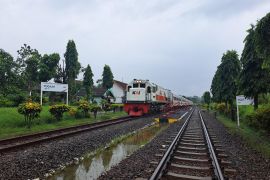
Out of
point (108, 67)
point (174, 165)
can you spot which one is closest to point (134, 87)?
point (174, 165)

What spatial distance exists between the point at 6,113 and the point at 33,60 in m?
25.1

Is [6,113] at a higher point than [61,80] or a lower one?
lower

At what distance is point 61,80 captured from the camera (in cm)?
4988

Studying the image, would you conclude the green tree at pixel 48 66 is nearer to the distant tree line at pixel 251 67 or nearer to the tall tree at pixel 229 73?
the distant tree line at pixel 251 67

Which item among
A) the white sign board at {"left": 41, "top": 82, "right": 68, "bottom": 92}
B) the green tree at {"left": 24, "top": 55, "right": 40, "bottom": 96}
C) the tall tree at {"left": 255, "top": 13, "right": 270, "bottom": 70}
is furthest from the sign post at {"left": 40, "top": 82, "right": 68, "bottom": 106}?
the tall tree at {"left": 255, "top": 13, "right": 270, "bottom": 70}

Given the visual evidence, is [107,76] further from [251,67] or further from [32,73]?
[251,67]

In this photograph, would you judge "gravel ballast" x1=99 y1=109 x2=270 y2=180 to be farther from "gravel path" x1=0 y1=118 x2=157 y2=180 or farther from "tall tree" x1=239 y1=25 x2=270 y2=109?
"tall tree" x1=239 y1=25 x2=270 y2=109

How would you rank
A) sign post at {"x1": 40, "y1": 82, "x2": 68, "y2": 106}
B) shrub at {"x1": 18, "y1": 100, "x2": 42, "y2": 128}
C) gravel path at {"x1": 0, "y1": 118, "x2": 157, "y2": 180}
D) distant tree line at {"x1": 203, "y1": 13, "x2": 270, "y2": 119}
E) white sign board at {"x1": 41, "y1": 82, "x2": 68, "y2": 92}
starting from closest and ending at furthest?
gravel path at {"x1": 0, "y1": 118, "x2": 157, "y2": 180}, distant tree line at {"x1": 203, "y1": 13, "x2": 270, "y2": 119}, shrub at {"x1": 18, "y1": 100, "x2": 42, "y2": 128}, sign post at {"x1": 40, "y1": 82, "x2": 68, "y2": 106}, white sign board at {"x1": 41, "y1": 82, "x2": 68, "y2": 92}

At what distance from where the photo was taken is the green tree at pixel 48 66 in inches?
1663

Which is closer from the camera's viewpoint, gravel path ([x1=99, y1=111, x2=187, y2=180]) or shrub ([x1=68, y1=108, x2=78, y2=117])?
gravel path ([x1=99, y1=111, x2=187, y2=180])

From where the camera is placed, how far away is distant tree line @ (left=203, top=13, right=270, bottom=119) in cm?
1085

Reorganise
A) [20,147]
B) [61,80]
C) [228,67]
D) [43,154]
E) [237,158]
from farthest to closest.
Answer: [61,80] < [228,67] < [20,147] < [43,154] < [237,158]

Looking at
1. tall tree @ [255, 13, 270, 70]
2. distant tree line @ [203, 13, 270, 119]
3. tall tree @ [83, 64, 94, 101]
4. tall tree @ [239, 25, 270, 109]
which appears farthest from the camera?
tall tree @ [83, 64, 94, 101]

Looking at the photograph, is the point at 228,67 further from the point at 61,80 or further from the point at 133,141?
the point at 61,80
